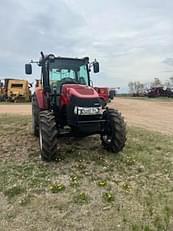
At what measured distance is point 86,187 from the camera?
783 centimetres

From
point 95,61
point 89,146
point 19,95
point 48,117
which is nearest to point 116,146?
point 89,146

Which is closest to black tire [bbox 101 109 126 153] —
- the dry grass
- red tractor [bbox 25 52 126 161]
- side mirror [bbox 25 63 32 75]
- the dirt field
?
red tractor [bbox 25 52 126 161]

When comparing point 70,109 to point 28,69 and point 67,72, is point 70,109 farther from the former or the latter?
point 28,69

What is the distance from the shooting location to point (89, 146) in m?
10.6

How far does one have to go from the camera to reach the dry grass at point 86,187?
6.54 meters

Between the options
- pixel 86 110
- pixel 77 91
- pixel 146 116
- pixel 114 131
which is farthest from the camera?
pixel 146 116

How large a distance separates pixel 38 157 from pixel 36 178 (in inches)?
52.5

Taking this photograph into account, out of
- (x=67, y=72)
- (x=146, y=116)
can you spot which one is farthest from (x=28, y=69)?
(x=146, y=116)

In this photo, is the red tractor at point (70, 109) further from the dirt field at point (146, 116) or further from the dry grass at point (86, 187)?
the dirt field at point (146, 116)

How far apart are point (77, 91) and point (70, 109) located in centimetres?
47

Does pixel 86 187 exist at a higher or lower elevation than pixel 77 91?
lower

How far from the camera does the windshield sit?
10750 mm

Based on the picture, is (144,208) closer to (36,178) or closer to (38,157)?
(36,178)

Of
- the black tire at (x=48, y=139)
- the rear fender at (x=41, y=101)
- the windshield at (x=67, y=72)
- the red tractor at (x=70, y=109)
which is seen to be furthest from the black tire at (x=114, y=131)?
the rear fender at (x=41, y=101)
